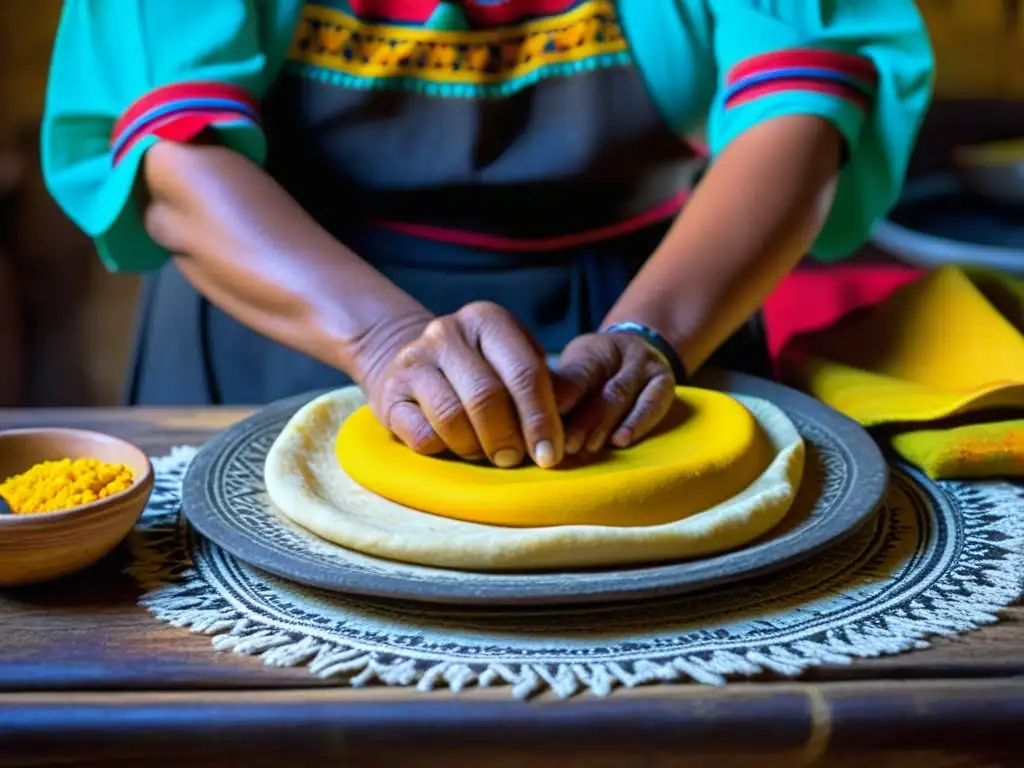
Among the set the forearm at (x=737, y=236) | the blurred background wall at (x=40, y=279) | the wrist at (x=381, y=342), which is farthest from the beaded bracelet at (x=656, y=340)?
the blurred background wall at (x=40, y=279)

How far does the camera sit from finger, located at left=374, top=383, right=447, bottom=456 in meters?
0.60

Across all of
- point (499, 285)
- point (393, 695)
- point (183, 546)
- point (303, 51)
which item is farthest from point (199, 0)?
point (393, 695)

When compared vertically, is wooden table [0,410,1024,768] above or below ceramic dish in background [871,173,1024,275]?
above

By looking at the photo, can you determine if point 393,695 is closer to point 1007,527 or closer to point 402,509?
point 402,509

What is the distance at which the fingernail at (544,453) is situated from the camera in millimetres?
584

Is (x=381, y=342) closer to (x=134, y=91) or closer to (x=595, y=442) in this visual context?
(x=595, y=442)

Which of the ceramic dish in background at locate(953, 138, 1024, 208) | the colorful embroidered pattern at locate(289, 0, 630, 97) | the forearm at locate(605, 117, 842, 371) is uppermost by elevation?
the colorful embroidered pattern at locate(289, 0, 630, 97)

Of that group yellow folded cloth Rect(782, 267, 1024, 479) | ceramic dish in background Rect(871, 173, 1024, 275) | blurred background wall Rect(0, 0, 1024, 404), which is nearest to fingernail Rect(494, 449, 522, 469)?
yellow folded cloth Rect(782, 267, 1024, 479)

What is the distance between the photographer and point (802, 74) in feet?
2.65

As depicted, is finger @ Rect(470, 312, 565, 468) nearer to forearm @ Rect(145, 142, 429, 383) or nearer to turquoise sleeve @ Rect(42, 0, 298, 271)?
forearm @ Rect(145, 142, 429, 383)

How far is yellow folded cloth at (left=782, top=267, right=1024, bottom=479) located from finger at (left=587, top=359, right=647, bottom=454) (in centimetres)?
17

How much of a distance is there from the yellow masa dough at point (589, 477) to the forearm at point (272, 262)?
81 mm

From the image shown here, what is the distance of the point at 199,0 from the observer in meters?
0.80

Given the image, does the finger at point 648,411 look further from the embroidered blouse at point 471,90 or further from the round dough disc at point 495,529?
the embroidered blouse at point 471,90
